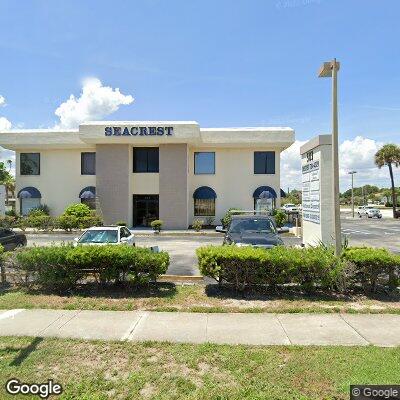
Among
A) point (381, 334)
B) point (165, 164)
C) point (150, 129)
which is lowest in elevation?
point (381, 334)

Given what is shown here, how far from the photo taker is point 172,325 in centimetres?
608

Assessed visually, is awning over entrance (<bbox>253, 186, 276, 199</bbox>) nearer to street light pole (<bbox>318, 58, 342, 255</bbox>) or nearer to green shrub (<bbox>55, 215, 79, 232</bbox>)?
green shrub (<bbox>55, 215, 79, 232</bbox>)

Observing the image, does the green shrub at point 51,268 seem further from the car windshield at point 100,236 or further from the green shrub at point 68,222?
the green shrub at point 68,222

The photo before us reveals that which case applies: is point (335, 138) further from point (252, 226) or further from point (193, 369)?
point (193, 369)

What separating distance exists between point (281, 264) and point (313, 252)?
3.27ft

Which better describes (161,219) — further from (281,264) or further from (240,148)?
(281,264)

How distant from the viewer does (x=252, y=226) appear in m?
11.7

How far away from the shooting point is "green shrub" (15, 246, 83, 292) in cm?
805

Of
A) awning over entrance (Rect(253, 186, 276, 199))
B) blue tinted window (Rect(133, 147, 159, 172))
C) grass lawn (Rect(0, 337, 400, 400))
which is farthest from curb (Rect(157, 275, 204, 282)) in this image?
awning over entrance (Rect(253, 186, 276, 199))

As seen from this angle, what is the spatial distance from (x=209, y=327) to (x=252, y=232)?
5588mm

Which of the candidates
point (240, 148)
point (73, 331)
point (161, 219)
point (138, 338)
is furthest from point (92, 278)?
point (240, 148)

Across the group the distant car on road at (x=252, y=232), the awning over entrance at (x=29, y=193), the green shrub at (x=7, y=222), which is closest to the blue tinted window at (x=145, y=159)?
the awning over entrance at (x=29, y=193)

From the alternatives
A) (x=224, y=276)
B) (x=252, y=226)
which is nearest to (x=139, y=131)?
(x=252, y=226)

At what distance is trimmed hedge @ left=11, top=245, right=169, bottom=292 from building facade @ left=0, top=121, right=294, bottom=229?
19080 millimetres
